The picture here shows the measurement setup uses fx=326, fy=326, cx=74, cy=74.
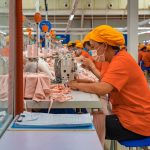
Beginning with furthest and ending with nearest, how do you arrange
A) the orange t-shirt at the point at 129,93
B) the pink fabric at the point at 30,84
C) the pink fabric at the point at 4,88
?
the orange t-shirt at the point at 129,93 → the pink fabric at the point at 30,84 → the pink fabric at the point at 4,88

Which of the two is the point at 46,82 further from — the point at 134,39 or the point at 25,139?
the point at 134,39

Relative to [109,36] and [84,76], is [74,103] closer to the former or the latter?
[109,36]

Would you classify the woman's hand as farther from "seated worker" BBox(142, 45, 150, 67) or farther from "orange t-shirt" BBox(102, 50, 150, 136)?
"seated worker" BBox(142, 45, 150, 67)

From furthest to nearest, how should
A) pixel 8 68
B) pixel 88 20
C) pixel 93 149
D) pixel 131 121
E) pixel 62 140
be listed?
1. pixel 88 20
2. pixel 131 121
3. pixel 8 68
4. pixel 62 140
5. pixel 93 149

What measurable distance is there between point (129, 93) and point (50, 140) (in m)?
1.35

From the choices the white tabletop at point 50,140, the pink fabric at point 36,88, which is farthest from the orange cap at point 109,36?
the white tabletop at point 50,140

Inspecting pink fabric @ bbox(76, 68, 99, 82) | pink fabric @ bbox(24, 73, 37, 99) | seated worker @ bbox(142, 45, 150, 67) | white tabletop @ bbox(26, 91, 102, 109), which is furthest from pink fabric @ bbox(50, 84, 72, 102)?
seated worker @ bbox(142, 45, 150, 67)

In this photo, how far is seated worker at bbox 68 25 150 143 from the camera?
274cm

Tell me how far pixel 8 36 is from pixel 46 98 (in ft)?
1.93

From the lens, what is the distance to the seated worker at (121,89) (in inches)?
108

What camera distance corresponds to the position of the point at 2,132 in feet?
6.02

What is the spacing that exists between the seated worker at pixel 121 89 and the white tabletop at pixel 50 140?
1005 mm

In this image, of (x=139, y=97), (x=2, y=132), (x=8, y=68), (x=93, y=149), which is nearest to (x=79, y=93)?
(x=139, y=97)

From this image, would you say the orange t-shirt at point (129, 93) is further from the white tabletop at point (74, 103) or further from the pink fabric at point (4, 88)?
the pink fabric at point (4, 88)
